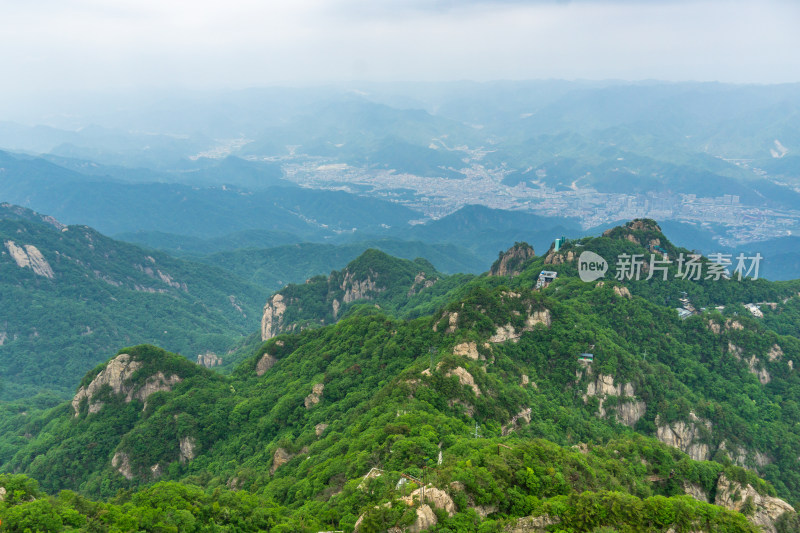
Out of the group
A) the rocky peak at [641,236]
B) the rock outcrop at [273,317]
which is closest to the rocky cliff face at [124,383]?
the rock outcrop at [273,317]

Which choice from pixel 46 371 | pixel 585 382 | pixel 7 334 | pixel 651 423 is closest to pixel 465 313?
pixel 585 382

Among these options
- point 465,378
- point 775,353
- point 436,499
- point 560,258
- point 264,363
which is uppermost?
point 560,258

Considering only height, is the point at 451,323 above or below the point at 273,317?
above

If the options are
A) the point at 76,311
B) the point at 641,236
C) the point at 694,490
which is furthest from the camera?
the point at 76,311

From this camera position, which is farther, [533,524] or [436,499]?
[436,499]

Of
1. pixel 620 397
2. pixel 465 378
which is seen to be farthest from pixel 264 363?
pixel 620 397

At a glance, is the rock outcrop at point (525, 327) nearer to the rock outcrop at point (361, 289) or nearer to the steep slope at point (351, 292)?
the steep slope at point (351, 292)

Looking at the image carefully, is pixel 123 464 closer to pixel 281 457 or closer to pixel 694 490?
pixel 281 457
